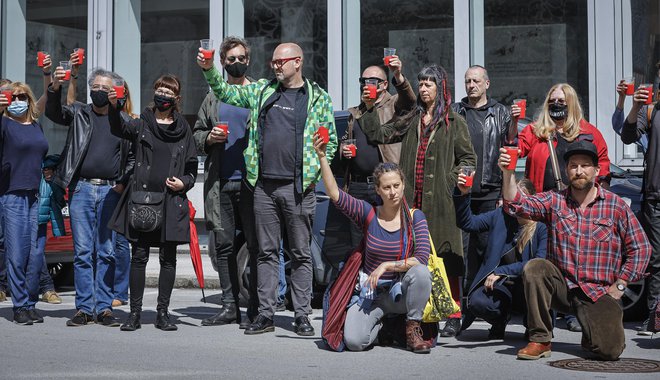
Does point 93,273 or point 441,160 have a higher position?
point 441,160

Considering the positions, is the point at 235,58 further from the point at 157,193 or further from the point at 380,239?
the point at 380,239

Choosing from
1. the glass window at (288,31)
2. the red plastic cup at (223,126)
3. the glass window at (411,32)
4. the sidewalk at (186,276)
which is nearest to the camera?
the red plastic cup at (223,126)

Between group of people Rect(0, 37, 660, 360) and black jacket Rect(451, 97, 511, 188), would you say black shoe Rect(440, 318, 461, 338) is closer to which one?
group of people Rect(0, 37, 660, 360)

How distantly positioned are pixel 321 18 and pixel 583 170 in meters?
9.47

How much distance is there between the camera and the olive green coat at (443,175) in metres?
9.43

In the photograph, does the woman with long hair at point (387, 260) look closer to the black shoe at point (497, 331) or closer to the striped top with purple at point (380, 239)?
the striped top with purple at point (380, 239)

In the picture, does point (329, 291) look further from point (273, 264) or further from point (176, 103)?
point (176, 103)

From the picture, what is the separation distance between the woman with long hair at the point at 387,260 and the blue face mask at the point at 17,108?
115 inches

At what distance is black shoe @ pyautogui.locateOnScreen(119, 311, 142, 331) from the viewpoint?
9.74m

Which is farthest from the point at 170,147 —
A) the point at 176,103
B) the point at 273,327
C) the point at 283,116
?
the point at 273,327

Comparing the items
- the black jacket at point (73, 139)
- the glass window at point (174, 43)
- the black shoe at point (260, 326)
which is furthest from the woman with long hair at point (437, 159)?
the glass window at point (174, 43)

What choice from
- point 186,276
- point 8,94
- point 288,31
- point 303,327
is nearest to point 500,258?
point 303,327

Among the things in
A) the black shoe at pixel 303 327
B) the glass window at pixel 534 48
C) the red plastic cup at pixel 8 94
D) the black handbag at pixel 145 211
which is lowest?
the black shoe at pixel 303 327

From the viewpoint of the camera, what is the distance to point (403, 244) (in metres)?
8.70
